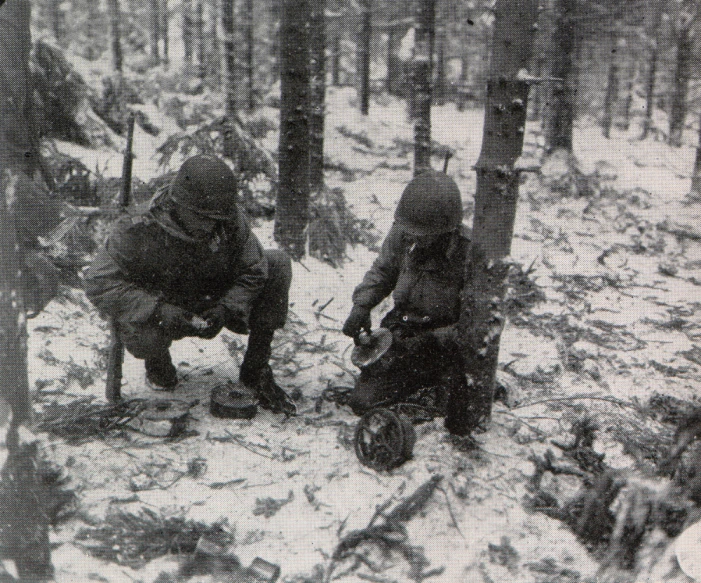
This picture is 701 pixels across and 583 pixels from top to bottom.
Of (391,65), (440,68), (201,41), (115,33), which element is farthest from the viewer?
(391,65)

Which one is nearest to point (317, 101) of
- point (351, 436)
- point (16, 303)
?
point (351, 436)

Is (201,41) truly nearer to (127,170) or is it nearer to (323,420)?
(127,170)

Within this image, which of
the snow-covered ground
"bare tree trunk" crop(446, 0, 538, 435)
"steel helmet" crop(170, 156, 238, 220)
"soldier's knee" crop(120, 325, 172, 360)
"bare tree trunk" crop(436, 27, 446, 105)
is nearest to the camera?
the snow-covered ground

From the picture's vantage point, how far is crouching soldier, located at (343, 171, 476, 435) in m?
3.96

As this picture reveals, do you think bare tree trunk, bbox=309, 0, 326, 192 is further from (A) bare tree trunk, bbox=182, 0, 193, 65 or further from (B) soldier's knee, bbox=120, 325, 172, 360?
(A) bare tree trunk, bbox=182, 0, 193, 65

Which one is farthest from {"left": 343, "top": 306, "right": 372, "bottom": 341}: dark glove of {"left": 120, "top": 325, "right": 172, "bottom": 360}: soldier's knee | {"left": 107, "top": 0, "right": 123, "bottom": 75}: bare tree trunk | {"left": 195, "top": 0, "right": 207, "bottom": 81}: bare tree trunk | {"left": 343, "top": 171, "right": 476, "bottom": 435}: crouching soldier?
{"left": 195, "top": 0, "right": 207, "bottom": 81}: bare tree trunk

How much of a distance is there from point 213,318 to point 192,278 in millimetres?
354

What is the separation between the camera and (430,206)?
12.9ft

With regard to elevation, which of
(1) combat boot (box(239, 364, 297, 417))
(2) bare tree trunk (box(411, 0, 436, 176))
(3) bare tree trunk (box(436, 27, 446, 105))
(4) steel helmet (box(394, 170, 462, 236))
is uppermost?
(3) bare tree trunk (box(436, 27, 446, 105))

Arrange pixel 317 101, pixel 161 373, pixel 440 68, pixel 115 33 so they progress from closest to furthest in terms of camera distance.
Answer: pixel 161 373, pixel 317 101, pixel 115 33, pixel 440 68

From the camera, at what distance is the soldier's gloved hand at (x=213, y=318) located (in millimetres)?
3962

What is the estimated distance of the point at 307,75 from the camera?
6.22 m

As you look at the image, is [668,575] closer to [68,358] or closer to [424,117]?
[68,358]

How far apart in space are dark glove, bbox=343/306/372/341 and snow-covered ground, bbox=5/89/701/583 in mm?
547
